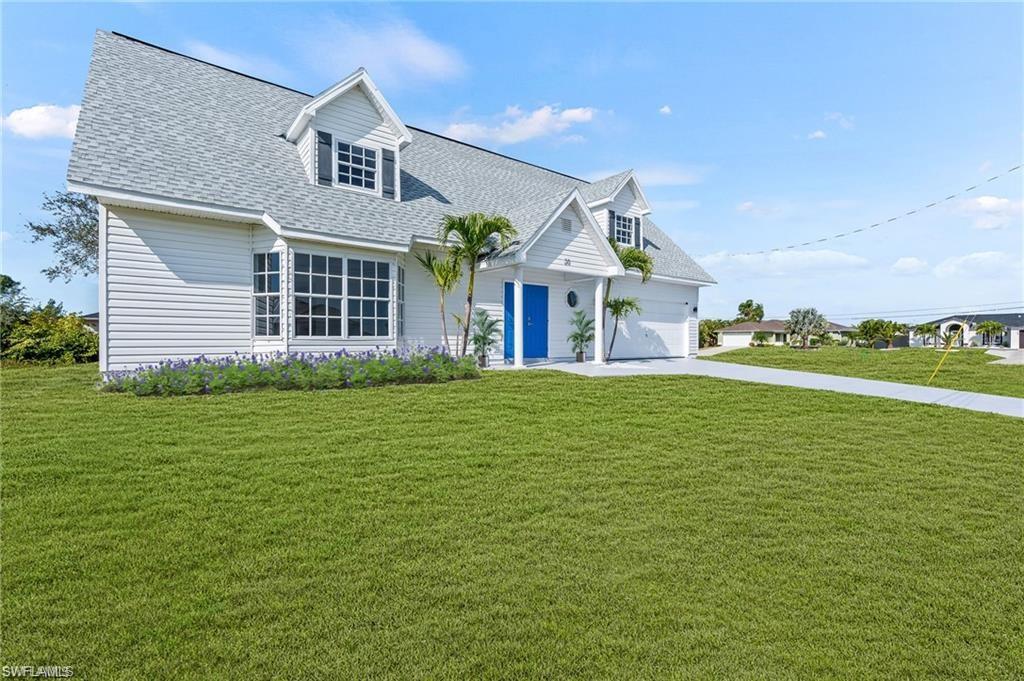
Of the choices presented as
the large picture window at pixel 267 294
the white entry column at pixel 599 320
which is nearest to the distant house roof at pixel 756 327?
the white entry column at pixel 599 320

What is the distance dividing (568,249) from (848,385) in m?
7.83

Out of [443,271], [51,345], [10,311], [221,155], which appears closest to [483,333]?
[443,271]

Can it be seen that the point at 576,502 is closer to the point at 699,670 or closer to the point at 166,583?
the point at 699,670

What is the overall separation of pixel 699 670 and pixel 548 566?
1261mm

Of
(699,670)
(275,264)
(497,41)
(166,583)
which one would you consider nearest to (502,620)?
(699,670)

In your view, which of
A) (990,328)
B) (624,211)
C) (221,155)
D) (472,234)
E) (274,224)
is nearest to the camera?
(274,224)

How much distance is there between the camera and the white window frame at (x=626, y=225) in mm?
19234

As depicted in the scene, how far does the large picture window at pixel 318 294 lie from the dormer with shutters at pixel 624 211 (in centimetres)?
1020

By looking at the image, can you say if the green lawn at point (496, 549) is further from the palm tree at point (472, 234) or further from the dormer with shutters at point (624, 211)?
the dormer with shutters at point (624, 211)

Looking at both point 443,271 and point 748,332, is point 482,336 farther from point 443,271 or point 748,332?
point 748,332

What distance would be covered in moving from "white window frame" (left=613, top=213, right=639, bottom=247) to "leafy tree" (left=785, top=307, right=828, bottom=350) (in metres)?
32.2

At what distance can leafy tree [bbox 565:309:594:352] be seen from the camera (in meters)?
16.7

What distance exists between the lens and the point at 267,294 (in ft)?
37.3

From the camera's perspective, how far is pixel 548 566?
11.9 feet
